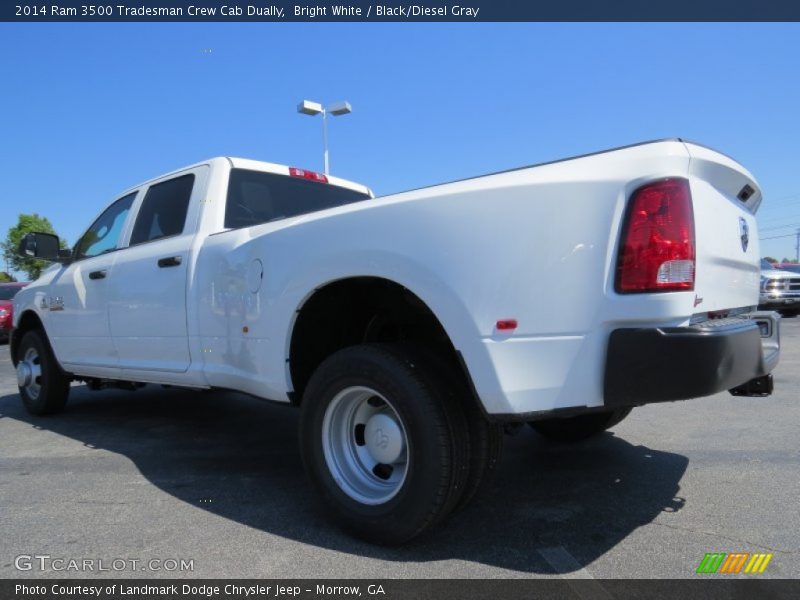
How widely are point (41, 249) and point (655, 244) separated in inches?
198

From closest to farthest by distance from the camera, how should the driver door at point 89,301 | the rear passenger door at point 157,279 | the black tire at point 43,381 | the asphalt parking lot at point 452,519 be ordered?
the asphalt parking lot at point 452,519
the rear passenger door at point 157,279
the driver door at point 89,301
the black tire at point 43,381

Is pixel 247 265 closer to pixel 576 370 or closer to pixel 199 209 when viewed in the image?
pixel 199 209

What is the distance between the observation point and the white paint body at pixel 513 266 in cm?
204

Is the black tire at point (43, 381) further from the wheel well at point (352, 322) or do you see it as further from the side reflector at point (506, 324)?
the side reflector at point (506, 324)

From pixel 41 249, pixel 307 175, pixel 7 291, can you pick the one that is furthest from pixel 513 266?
pixel 7 291

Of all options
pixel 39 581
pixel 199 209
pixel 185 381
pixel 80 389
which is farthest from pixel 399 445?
pixel 80 389

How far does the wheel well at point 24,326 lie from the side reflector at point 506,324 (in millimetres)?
4767

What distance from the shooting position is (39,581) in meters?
2.24

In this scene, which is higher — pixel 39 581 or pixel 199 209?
pixel 199 209

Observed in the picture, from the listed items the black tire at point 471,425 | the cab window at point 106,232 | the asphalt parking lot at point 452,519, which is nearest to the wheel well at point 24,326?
the cab window at point 106,232

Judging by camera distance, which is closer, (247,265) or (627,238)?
(627,238)

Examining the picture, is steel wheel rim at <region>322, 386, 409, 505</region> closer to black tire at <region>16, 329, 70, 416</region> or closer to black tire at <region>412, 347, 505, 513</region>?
black tire at <region>412, 347, 505, 513</region>

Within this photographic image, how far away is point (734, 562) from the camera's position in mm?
2283

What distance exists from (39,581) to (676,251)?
2707 mm
